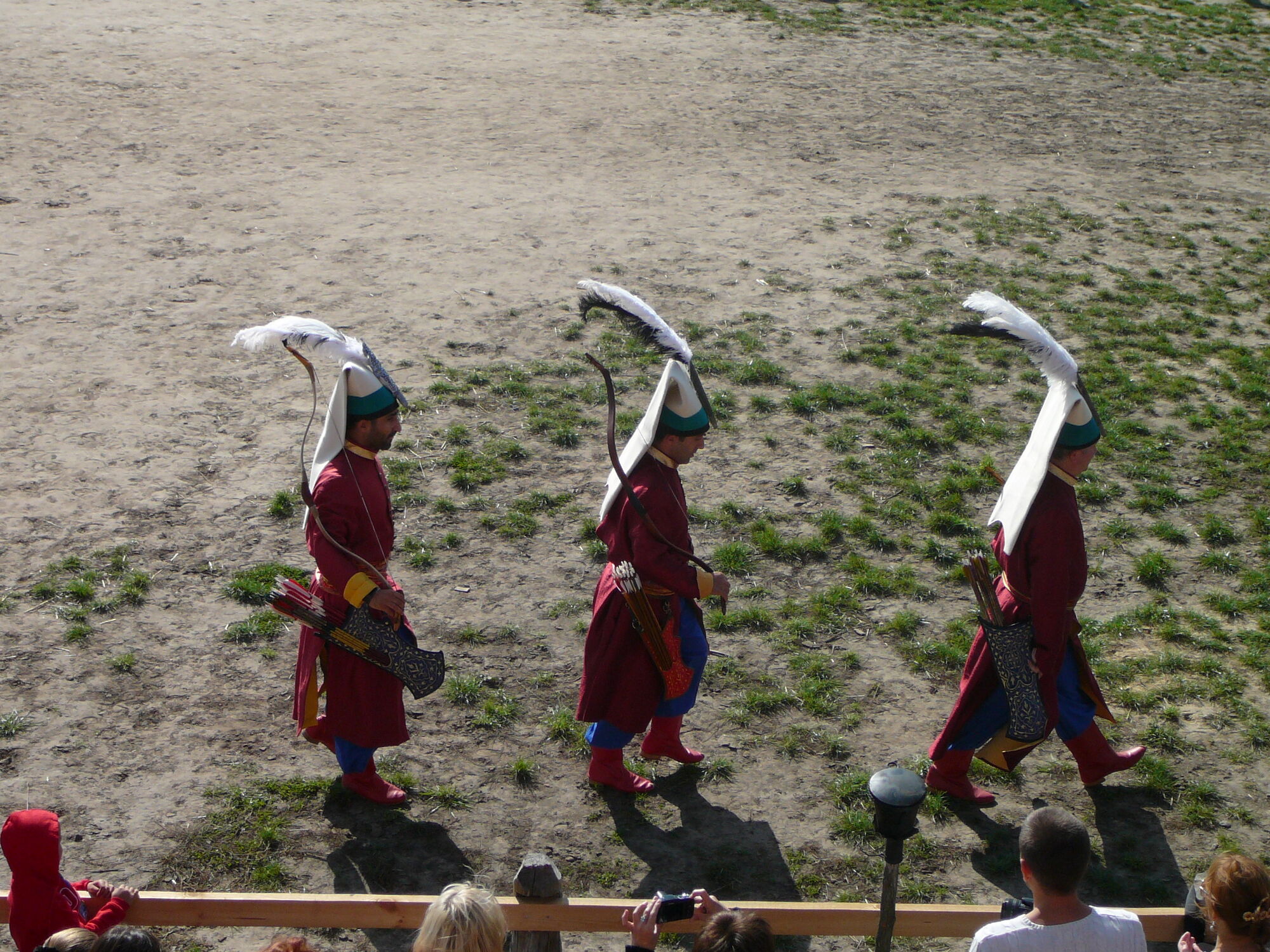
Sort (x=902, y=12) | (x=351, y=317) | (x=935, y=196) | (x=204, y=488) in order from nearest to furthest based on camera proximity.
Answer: (x=204, y=488) → (x=351, y=317) → (x=935, y=196) → (x=902, y=12)

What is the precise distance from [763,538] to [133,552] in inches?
143

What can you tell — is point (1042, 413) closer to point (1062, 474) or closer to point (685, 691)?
point (1062, 474)

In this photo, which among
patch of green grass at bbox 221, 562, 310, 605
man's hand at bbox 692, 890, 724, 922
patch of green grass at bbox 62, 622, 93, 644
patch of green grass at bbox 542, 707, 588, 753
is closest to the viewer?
man's hand at bbox 692, 890, 724, 922

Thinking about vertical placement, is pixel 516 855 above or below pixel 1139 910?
below

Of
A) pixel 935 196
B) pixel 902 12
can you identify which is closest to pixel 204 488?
pixel 935 196

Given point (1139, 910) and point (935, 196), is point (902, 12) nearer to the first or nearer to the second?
point (935, 196)

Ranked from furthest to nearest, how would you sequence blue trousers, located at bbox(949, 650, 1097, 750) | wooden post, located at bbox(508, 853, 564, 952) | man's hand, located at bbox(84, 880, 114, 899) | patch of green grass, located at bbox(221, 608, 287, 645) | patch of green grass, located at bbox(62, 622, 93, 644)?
1. patch of green grass, located at bbox(221, 608, 287, 645)
2. patch of green grass, located at bbox(62, 622, 93, 644)
3. blue trousers, located at bbox(949, 650, 1097, 750)
4. man's hand, located at bbox(84, 880, 114, 899)
5. wooden post, located at bbox(508, 853, 564, 952)

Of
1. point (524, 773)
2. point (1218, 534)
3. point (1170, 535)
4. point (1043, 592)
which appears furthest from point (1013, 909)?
point (1218, 534)

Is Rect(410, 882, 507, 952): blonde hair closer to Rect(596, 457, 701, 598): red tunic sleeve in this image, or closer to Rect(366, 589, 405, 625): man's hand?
Rect(366, 589, 405, 625): man's hand

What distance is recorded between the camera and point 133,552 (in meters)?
6.46

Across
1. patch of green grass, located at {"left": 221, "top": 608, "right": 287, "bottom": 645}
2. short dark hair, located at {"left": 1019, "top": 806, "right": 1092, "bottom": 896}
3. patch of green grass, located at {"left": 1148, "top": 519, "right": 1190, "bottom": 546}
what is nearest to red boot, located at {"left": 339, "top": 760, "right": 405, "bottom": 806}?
patch of green grass, located at {"left": 221, "top": 608, "right": 287, "bottom": 645}

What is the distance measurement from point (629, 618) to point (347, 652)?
1.16 m

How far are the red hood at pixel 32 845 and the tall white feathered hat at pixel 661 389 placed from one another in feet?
7.53

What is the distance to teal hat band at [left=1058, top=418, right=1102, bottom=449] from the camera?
4.57 metres
